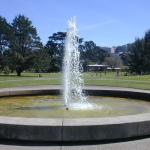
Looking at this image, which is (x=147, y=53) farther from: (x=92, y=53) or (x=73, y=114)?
(x=92, y=53)

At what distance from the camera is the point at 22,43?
57844 mm

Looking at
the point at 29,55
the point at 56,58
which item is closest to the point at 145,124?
the point at 29,55

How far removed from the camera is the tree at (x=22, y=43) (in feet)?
181

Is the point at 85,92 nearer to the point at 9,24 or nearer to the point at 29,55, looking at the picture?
the point at 29,55

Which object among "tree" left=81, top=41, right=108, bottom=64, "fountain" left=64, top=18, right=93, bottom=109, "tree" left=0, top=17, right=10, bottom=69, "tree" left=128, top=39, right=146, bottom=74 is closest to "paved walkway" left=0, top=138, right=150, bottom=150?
"fountain" left=64, top=18, right=93, bottom=109

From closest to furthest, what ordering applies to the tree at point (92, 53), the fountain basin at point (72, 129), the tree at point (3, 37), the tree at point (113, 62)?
1. the fountain basin at point (72, 129)
2. the tree at point (3, 37)
3. the tree at point (113, 62)
4. the tree at point (92, 53)

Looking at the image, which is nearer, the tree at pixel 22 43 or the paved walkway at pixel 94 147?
the paved walkway at pixel 94 147

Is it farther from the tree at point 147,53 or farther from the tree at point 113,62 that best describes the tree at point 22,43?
the tree at point 113,62

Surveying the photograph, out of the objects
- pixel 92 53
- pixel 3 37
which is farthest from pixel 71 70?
pixel 92 53

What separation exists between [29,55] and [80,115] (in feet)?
147

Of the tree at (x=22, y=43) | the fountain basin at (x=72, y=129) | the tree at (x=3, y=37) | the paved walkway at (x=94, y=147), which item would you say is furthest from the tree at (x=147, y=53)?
the paved walkway at (x=94, y=147)

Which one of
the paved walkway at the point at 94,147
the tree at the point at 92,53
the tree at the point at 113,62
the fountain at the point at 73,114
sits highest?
the tree at the point at 92,53

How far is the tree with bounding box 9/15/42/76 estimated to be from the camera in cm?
5516

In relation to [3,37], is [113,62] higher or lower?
lower
